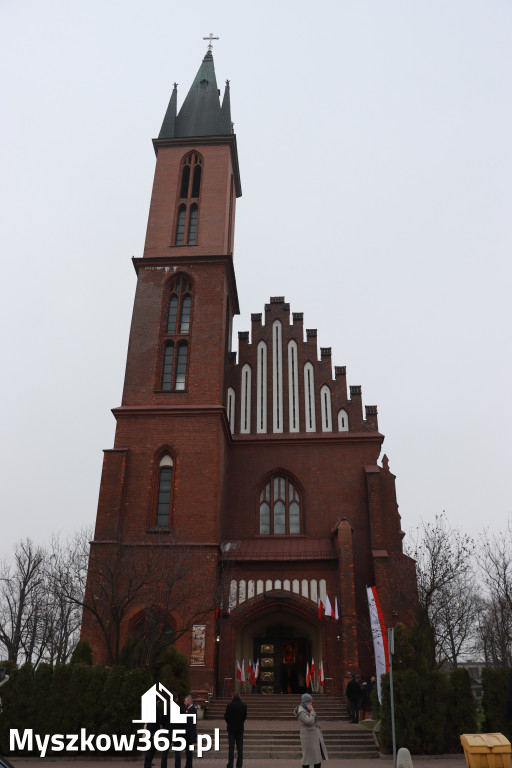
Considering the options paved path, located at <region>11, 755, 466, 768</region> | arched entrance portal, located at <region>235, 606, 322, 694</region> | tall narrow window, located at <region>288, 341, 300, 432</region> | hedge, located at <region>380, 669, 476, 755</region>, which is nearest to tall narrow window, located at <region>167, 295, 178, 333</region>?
tall narrow window, located at <region>288, 341, 300, 432</region>

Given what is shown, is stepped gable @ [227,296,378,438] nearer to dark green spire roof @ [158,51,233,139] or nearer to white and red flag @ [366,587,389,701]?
white and red flag @ [366,587,389,701]

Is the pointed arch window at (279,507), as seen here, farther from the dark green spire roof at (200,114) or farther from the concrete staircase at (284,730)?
the dark green spire roof at (200,114)

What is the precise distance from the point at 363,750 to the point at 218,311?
18601 millimetres

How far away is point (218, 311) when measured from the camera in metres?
29.3

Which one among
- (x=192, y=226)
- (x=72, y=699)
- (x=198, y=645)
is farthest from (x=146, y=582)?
(x=192, y=226)

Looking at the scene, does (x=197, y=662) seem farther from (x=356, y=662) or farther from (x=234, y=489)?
(x=234, y=489)

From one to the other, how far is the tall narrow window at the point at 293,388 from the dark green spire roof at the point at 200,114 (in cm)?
1295

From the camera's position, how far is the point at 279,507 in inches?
1112

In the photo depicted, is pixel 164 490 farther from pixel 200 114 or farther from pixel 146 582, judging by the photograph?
pixel 200 114

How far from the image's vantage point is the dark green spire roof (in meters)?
35.2

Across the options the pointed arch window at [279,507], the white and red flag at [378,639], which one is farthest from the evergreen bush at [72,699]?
the pointed arch window at [279,507]

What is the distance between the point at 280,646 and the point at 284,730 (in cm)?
856

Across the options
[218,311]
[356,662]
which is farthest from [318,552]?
[218,311]

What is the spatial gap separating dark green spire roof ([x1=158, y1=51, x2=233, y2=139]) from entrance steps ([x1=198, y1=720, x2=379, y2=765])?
94.4 feet
